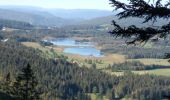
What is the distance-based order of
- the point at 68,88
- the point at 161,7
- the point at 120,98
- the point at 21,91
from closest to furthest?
1. the point at 161,7
2. the point at 21,91
3. the point at 120,98
4. the point at 68,88

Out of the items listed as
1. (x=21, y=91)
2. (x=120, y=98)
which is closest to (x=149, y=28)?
(x=21, y=91)

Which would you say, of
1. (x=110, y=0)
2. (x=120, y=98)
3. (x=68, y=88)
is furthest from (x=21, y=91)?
(x=68, y=88)

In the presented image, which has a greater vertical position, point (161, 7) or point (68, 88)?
point (161, 7)

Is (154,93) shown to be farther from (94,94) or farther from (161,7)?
(161,7)

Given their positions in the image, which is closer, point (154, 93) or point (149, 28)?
point (149, 28)

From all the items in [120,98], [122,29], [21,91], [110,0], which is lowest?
[120,98]

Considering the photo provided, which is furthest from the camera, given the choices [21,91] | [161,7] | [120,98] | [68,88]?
[68,88]

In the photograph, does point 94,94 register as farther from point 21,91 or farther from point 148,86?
point 21,91
